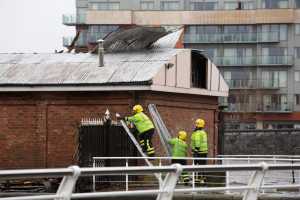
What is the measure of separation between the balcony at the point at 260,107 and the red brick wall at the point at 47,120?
193ft

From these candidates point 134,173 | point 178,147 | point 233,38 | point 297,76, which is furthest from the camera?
point 233,38

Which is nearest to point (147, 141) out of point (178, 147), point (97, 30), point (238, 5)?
point (178, 147)

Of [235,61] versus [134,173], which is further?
[235,61]

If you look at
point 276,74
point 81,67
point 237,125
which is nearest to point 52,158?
point 81,67

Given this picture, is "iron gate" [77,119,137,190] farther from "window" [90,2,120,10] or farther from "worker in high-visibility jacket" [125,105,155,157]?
"window" [90,2,120,10]

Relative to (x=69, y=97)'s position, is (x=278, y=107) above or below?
below

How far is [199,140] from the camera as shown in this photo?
21844 millimetres

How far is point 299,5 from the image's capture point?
3585 inches

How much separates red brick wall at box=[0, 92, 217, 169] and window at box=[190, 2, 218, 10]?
2659 inches

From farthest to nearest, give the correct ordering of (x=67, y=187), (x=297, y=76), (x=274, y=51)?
1. (x=297, y=76)
2. (x=274, y=51)
3. (x=67, y=187)

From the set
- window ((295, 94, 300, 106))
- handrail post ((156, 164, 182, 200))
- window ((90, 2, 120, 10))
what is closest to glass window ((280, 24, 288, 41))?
window ((295, 94, 300, 106))

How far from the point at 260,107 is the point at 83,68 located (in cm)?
6134

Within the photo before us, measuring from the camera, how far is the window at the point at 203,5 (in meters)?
93.5

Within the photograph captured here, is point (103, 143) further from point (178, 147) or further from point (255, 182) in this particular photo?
point (255, 182)
